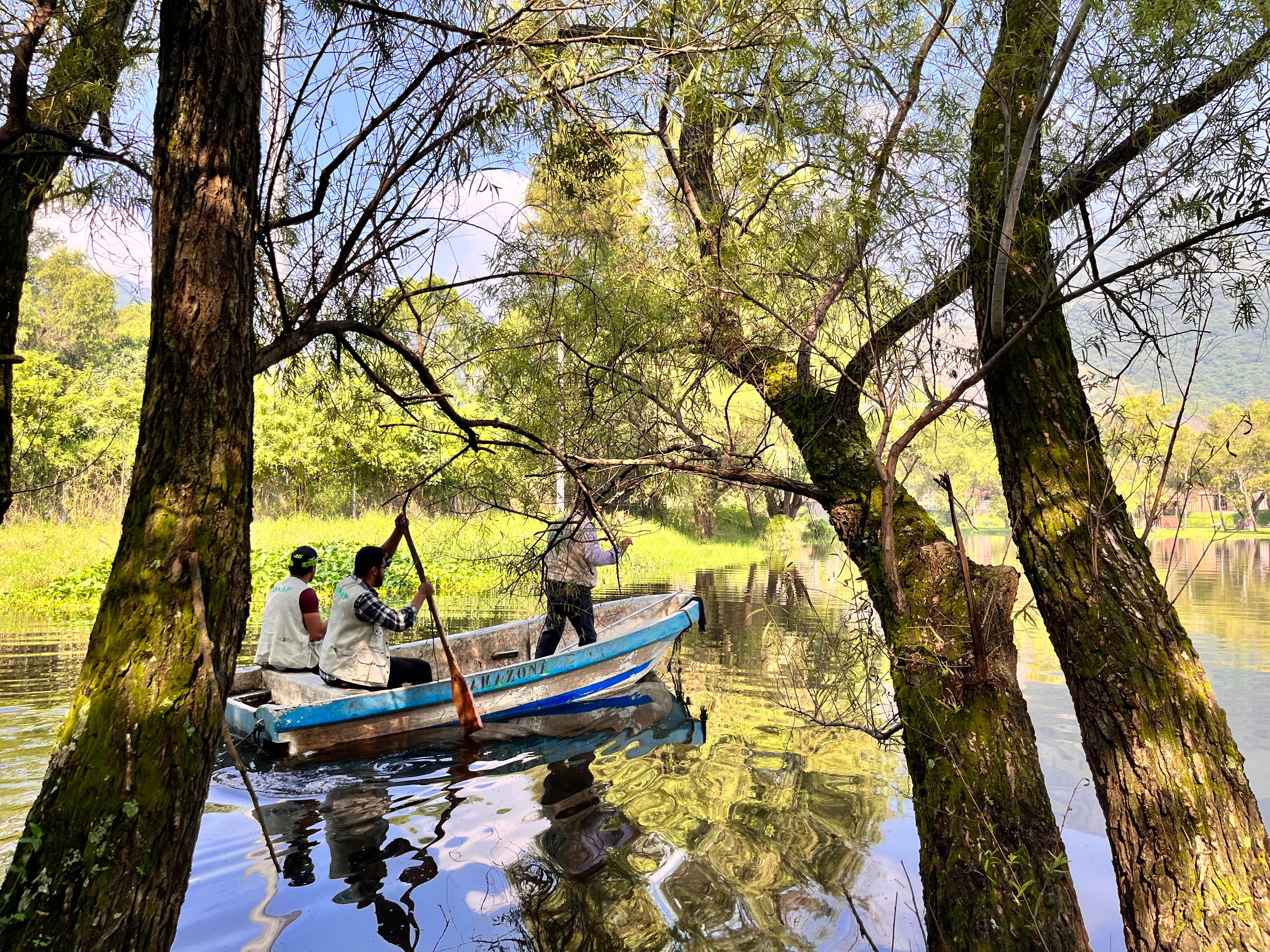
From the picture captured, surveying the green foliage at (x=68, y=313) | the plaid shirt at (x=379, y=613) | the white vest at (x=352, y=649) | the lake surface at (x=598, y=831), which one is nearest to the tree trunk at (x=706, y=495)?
the lake surface at (x=598, y=831)

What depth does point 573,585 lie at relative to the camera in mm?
5922

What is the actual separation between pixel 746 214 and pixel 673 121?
108 centimetres

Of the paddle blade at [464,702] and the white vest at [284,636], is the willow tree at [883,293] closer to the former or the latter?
the paddle blade at [464,702]

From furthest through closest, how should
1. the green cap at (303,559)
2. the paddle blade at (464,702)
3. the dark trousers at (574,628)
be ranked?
1. the dark trousers at (574,628)
2. the green cap at (303,559)
3. the paddle blade at (464,702)

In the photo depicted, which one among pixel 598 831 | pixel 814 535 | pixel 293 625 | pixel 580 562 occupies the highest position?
pixel 580 562

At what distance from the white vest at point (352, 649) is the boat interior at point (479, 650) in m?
0.12

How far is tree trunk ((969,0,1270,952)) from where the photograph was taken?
2.75 meters

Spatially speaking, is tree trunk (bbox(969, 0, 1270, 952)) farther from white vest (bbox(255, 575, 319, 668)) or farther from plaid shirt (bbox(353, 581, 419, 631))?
white vest (bbox(255, 575, 319, 668))

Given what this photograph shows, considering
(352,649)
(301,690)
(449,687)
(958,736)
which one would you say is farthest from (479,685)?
(958,736)

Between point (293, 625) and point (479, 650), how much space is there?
2140 millimetres

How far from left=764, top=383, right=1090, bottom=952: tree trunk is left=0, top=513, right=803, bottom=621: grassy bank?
3154 mm

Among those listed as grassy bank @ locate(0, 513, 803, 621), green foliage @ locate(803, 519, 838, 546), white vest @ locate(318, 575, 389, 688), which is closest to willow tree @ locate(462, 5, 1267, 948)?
grassy bank @ locate(0, 513, 803, 621)

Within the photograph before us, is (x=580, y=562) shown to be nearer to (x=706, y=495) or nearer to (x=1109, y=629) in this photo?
(x=706, y=495)

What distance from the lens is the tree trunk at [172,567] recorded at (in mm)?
1885
